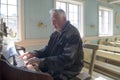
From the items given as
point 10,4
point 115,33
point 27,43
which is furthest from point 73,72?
point 115,33

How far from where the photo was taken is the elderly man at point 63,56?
150 centimetres

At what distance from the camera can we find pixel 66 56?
150 centimetres

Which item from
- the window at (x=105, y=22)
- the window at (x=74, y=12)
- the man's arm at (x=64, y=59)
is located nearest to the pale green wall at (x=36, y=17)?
the window at (x=74, y=12)

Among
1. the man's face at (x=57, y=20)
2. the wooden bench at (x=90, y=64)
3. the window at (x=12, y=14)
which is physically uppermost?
the window at (x=12, y=14)

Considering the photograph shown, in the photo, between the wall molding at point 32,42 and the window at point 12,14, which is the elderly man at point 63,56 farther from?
the window at point 12,14

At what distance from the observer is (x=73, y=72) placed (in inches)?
65.2

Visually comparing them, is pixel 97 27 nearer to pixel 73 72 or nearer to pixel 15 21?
pixel 15 21

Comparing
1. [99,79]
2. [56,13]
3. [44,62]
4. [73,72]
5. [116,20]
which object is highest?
[116,20]

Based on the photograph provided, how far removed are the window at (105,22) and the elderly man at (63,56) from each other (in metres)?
4.59

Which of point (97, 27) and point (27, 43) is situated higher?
point (97, 27)

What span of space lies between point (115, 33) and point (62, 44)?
18.2 ft

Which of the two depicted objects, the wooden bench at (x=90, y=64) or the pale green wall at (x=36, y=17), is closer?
the wooden bench at (x=90, y=64)

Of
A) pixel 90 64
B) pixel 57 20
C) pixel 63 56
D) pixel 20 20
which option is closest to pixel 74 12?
pixel 20 20

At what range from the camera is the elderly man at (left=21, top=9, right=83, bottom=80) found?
1.50 metres
